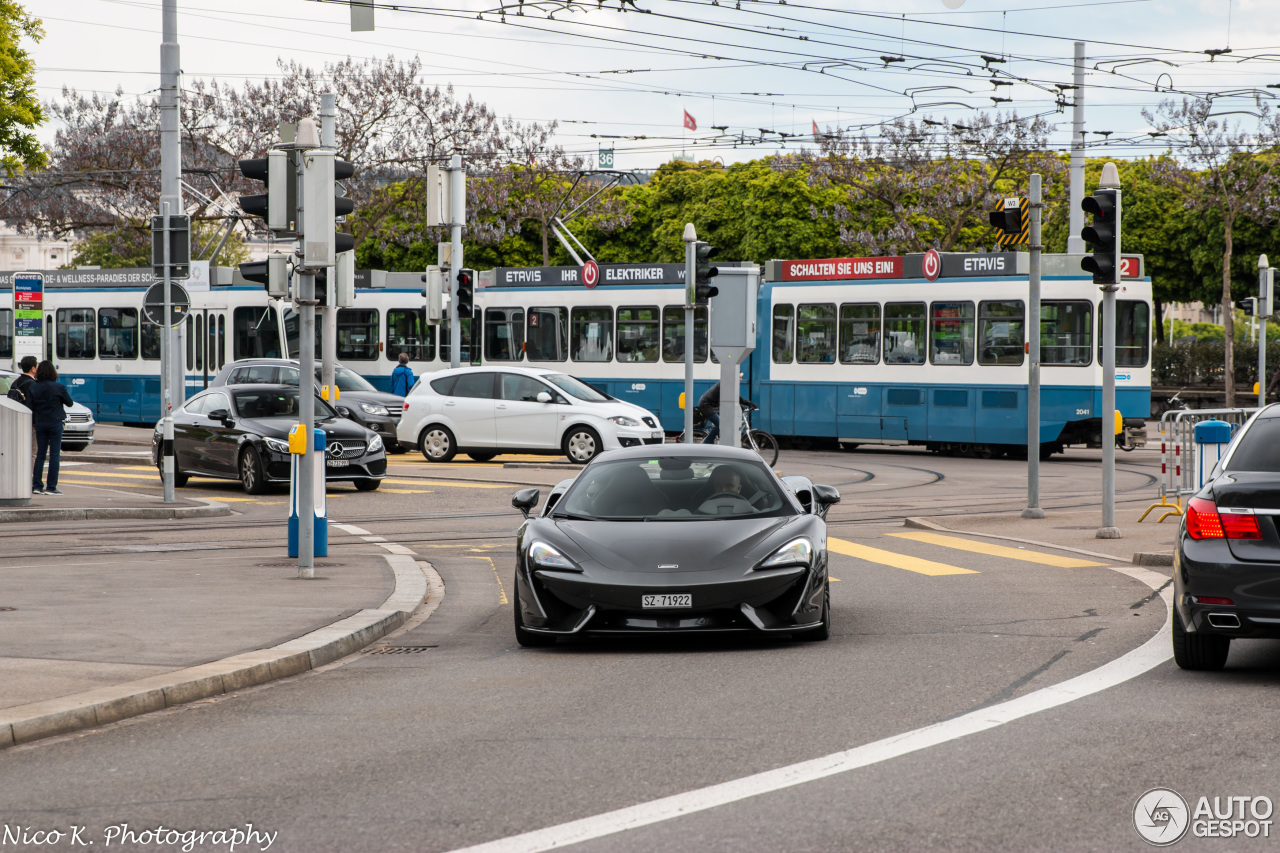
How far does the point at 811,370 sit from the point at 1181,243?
29.7 meters

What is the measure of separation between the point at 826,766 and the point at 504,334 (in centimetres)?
2928

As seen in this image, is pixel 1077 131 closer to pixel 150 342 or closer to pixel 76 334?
pixel 150 342

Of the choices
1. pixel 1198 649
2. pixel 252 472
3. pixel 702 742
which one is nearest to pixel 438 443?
pixel 252 472

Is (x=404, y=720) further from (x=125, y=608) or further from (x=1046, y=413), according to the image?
(x=1046, y=413)

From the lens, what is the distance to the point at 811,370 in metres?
31.5

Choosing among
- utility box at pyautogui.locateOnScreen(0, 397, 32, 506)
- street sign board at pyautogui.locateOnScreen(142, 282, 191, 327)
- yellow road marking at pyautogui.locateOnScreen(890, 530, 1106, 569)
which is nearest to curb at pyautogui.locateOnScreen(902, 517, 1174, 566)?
yellow road marking at pyautogui.locateOnScreen(890, 530, 1106, 569)

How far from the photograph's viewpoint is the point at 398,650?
936cm

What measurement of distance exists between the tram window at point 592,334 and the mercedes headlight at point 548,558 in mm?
24531

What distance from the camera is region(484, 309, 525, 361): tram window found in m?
34.5

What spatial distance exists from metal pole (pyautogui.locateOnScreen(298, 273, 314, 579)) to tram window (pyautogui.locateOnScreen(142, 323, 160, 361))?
27.9 metres

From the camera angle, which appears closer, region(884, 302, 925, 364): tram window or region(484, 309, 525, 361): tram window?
region(884, 302, 925, 364): tram window

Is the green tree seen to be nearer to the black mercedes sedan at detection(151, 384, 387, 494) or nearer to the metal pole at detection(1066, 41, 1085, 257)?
the black mercedes sedan at detection(151, 384, 387, 494)

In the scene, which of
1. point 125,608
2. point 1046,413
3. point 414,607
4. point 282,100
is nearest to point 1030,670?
point 414,607

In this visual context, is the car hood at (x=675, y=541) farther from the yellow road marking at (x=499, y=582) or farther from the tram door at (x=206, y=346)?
the tram door at (x=206, y=346)
